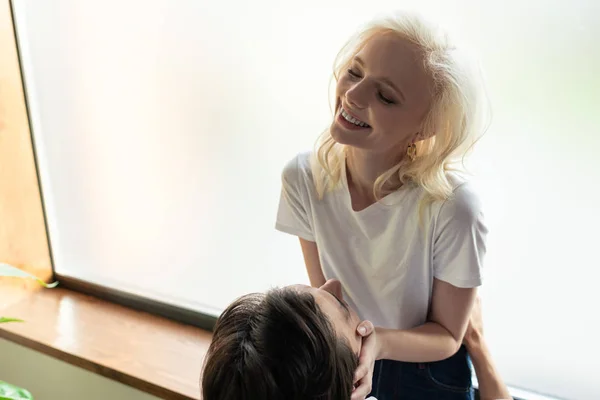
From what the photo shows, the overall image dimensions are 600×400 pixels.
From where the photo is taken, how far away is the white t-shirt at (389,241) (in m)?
0.88

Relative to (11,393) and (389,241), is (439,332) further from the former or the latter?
(11,393)

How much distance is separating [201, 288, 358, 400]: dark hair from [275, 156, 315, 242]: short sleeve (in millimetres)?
350

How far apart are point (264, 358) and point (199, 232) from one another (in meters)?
0.83

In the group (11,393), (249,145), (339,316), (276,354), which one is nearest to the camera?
(276,354)

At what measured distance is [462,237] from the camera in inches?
34.4

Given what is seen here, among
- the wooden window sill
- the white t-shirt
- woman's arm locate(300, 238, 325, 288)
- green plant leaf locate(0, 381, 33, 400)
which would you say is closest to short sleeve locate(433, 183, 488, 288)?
the white t-shirt

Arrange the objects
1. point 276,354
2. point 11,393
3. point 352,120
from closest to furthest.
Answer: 1. point 276,354
2. point 352,120
3. point 11,393

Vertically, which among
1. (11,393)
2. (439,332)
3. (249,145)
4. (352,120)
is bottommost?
(11,393)

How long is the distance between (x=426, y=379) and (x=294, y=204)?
1.35 feet

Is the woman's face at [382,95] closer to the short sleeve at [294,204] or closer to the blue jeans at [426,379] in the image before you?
the short sleeve at [294,204]

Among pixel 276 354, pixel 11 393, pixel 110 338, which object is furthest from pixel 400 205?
pixel 110 338

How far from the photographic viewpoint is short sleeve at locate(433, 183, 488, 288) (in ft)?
2.84

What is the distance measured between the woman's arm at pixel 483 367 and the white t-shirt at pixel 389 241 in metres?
0.11

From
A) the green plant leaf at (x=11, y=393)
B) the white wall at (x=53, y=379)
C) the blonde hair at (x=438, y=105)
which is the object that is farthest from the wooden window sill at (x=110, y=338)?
the blonde hair at (x=438, y=105)
